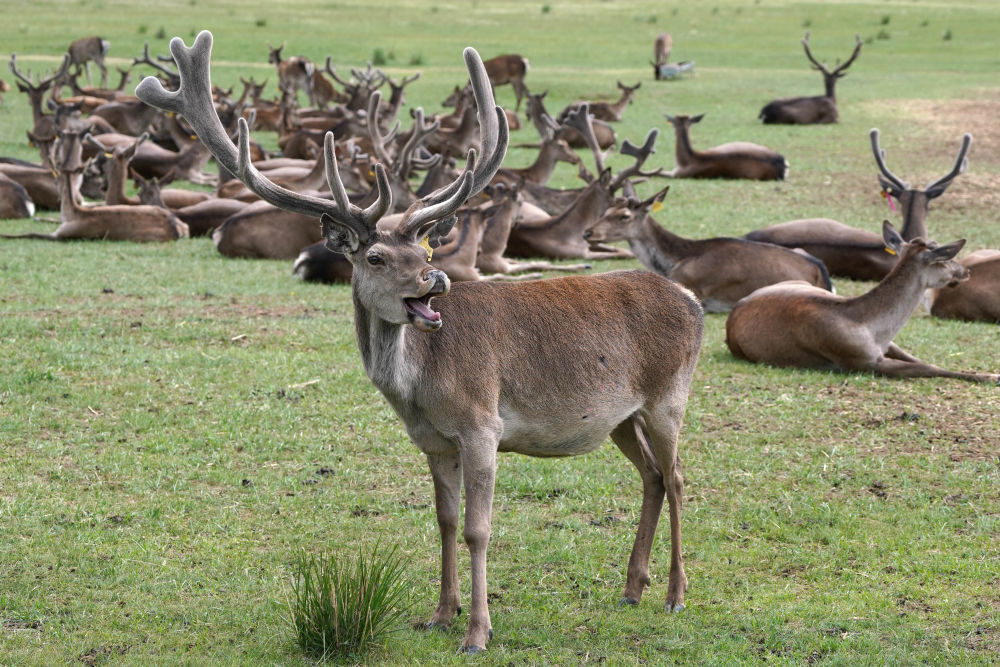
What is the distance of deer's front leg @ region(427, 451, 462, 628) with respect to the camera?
189 inches

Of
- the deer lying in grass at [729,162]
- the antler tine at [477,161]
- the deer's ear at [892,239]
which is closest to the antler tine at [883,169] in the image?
the deer's ear at [892,239]

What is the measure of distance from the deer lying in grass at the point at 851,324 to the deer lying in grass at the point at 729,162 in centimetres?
840

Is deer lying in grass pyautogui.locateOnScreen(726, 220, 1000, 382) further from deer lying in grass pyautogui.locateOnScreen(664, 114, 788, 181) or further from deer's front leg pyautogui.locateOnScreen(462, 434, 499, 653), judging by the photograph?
deer lying in grass pyautogui.locateOnScreen(664, 114, 788, 181)

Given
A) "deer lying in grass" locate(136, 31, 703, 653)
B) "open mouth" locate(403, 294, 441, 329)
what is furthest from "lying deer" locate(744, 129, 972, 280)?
"open mouth" locate(403, 294, 441, 329)

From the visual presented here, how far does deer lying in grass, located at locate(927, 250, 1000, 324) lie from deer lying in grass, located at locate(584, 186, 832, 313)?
0.98m

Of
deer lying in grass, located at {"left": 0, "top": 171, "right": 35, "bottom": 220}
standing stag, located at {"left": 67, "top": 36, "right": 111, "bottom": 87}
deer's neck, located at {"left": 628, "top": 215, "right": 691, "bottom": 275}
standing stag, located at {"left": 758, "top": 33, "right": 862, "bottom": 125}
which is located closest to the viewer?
deer's neck, located at {"left": 628, "top": 215, "right": 691, "bottom": 275}

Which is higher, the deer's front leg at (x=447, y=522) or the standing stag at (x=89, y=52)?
the standing stag at (x=89, y=52)

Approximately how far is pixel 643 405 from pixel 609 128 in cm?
1614

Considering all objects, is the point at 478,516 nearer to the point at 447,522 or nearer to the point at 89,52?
the point at 447,522

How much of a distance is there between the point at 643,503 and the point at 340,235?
168cm

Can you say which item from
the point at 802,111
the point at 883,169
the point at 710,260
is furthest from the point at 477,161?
the point at 802,111

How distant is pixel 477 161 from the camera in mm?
4949

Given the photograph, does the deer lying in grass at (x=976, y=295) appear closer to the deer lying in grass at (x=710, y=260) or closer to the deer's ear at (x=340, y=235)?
the deer lying in grass at (x=710, y=260)

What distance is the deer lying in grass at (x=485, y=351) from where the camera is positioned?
4.51 metres
